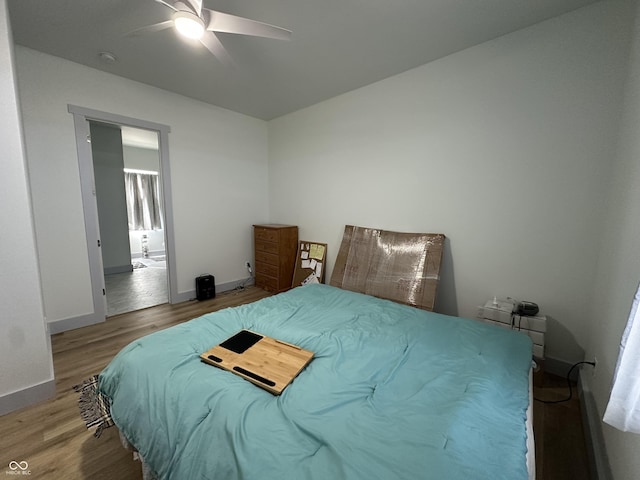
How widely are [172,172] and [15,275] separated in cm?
203

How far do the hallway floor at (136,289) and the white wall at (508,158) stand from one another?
3305mm

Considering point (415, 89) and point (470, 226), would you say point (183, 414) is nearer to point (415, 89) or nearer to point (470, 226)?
point (470, 226)

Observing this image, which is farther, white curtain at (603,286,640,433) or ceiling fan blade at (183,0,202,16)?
ceiling fan blade at (183,0,202,16)

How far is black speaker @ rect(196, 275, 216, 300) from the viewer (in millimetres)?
3627

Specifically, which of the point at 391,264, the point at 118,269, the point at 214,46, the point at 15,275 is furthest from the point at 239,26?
the point at 118,269

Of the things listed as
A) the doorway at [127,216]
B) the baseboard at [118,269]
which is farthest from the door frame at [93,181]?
the baseboard at [118,269]

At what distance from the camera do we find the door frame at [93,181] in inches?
106

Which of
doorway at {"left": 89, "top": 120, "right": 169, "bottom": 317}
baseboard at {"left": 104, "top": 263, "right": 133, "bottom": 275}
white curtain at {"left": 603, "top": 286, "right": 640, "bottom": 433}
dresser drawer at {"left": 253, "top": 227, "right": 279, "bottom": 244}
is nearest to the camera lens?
white curtain at {"left": 603, "top": 286, "right": 640, "bottom": 433}

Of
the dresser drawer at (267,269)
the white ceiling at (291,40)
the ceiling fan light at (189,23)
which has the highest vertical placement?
the white ceiling at (291,40)

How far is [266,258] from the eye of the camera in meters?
4.04

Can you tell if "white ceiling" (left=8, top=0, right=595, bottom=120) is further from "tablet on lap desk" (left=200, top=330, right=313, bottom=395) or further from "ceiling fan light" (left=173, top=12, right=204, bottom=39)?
"tablet on lap desk" (left=200, top=330, right=313, bottom=395)

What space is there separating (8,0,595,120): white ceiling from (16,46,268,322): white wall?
0.80ft

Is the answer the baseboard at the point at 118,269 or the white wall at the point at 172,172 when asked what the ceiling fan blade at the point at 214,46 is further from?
the baseboard at the point at 118,269

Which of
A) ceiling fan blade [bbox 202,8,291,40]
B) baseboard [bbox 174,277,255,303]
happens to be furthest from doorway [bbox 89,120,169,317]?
ceiling fan blade [bbox 202,8,291,40]
